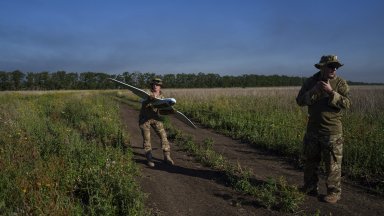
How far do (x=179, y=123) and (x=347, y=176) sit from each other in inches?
370

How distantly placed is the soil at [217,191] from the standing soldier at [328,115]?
41 centimetres

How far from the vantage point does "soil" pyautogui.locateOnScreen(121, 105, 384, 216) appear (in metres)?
5.75

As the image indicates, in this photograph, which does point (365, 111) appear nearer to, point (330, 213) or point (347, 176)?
point (347, 176)

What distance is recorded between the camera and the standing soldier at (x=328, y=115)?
583 centimetres

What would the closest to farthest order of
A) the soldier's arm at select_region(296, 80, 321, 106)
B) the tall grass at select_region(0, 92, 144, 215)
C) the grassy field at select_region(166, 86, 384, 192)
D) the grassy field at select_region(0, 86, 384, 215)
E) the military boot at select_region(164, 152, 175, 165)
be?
the tall grass at select_region(0, 92, 144, 215)
the grassy field at select_region(0, 86, 384, 215)
the soldier's arm at select_region(296, 80, 321, 106)
the grassy field at select_region(166, 86, 384, 192)
the military boot at select_region(164, 152, 175, 165)

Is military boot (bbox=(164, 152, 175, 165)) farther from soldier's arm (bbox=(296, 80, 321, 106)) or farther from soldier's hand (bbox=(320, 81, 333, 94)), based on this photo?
soldier's hand (bbox=(320, 81, 333, 94))

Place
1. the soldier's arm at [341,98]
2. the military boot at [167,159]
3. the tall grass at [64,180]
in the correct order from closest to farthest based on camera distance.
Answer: the tall grass at [64,180] → the soldier's arm at [341,98] → the military boot at [167,159]

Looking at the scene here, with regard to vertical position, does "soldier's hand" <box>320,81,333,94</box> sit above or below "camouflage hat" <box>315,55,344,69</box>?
below

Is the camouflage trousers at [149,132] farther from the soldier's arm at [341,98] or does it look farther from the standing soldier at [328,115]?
the soldier's arm at [341,98]

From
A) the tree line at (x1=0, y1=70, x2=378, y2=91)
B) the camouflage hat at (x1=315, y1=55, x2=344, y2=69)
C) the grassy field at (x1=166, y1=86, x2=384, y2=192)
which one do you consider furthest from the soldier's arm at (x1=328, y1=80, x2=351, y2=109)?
the tree line at (x1=0, y1=70, x2=378, y2=91)

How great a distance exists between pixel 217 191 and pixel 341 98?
253cm

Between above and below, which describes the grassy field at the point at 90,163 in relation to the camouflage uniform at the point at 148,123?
below

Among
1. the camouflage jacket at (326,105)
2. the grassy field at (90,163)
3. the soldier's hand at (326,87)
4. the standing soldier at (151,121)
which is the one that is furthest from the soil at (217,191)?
the soldier's hand at (326,87)

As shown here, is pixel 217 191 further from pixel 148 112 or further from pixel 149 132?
pixel 148 112
